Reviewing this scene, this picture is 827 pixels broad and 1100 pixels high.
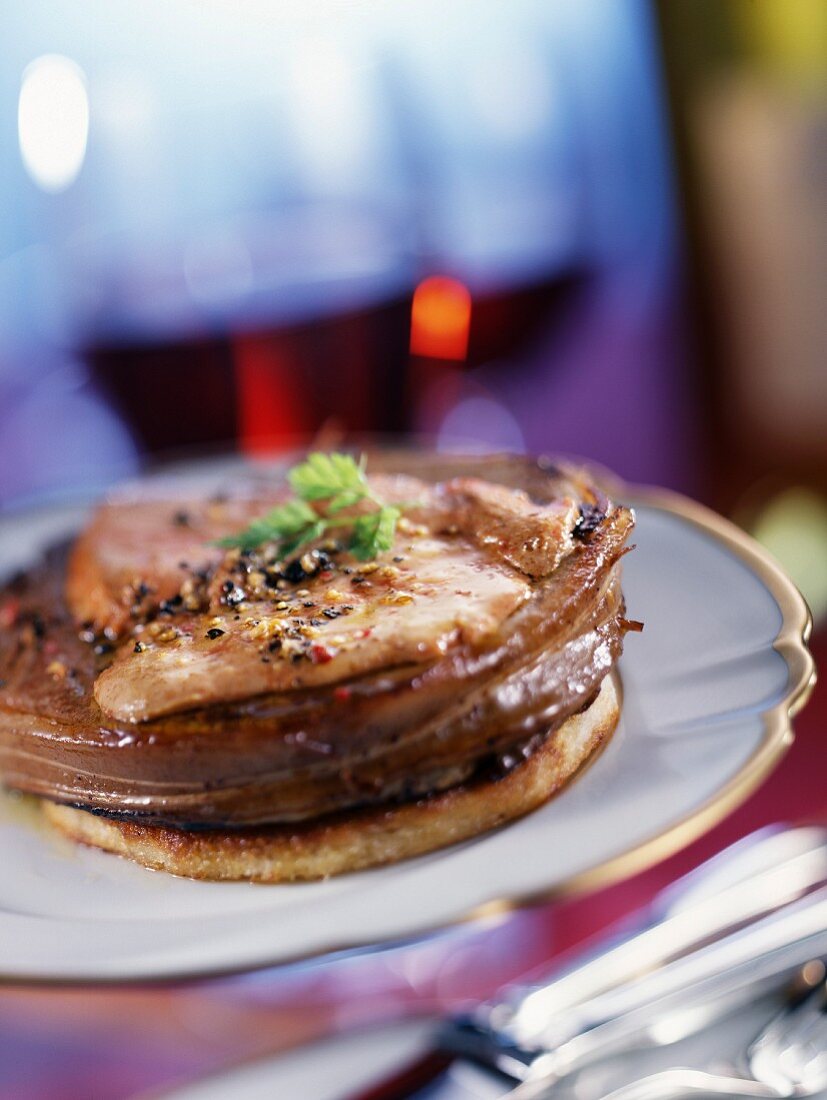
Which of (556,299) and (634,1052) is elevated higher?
(556,299)

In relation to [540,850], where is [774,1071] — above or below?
below

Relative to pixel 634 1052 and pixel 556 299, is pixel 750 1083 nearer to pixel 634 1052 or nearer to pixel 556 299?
pixel 634 1052

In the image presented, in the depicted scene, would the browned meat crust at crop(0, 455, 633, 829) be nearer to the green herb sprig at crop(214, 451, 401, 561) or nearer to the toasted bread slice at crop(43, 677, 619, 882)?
the toasted bread slice at crop(43, 677, 619, 882)

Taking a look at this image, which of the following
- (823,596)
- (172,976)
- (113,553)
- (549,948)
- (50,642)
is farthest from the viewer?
(823,596)

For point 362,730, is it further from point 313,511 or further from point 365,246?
point 365,246

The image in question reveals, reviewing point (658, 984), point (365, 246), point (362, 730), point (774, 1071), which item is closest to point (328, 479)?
point (362, 730)

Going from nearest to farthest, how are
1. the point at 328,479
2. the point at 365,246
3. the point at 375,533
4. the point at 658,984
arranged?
1. the point at 375,533
2. the point at 328,479
3. the point at 658,984
4. the point at 365,246


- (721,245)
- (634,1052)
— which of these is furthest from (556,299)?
(634,1052)

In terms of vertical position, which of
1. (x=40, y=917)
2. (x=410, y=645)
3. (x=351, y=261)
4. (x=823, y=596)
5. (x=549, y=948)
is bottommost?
(x=549, y=948)
